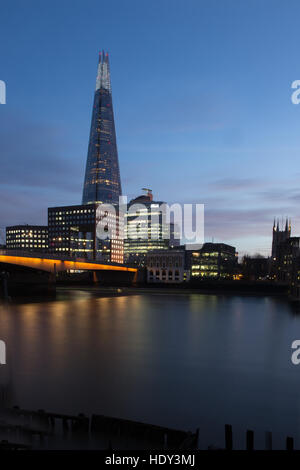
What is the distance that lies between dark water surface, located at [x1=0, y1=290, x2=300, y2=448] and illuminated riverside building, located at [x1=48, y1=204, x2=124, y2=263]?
13895 cm

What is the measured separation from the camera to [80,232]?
176500 mm

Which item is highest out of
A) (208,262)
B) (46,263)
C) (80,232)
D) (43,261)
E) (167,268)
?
(80,232)

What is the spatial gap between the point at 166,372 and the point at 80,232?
161m

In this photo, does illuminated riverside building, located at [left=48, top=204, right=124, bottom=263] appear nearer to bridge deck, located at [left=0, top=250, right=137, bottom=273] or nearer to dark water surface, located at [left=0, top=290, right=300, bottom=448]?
bridge deck, located at [left=0, top=250, right=137, bottom=273]

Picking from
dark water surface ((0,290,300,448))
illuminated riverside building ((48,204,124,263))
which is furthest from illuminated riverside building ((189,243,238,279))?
dark water surface ((0,290,300,448))

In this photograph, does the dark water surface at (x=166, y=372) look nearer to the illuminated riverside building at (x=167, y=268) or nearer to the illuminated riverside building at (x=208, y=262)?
the illuminated riverside building at (x=167, y=268)

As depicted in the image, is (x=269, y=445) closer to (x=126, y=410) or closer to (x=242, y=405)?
(x=242, y=405)

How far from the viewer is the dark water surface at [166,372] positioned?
1345cm

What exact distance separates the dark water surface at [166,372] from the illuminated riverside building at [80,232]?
5471 inches

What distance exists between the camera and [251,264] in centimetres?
17512

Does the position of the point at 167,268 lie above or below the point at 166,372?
above

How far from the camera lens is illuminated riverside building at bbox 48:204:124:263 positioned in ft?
580

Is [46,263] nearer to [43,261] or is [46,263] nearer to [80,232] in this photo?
[43,261]

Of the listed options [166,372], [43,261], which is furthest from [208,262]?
[166,372]
